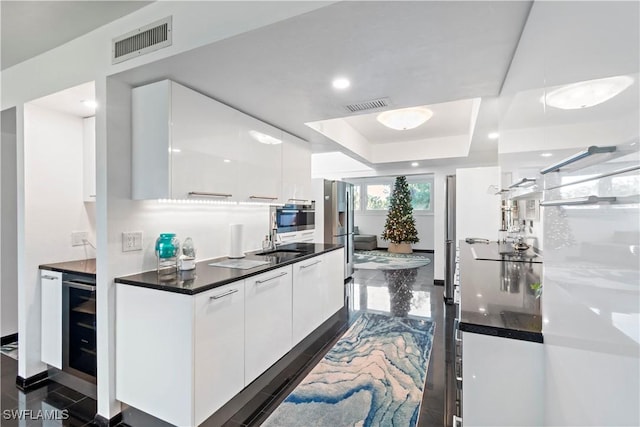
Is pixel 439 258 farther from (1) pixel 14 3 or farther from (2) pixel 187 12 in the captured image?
(1) pixel 14 3

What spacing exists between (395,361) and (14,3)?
3664 millimetres

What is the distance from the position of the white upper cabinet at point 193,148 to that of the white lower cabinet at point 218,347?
29.0 inches

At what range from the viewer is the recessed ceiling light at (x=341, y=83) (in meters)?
2.01

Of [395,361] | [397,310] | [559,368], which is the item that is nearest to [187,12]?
[559,368]

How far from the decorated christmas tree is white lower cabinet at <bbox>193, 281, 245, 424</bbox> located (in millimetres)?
8161

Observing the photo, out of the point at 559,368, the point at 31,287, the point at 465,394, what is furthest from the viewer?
the point at 31,287

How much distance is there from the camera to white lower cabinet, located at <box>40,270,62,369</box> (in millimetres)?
2273

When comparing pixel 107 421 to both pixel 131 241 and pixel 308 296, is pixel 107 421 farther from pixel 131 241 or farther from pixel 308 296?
pixel 308 296

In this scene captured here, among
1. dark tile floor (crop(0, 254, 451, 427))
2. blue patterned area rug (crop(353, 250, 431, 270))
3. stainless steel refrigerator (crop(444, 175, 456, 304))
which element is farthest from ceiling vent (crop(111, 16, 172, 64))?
blue patterned area rug (crop(353, 250, 431, 270))

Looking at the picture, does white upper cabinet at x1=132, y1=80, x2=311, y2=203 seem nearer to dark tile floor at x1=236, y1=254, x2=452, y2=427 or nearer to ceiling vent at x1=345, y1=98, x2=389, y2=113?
ceiling vent at x1=345, y1=98, x2=389, y2=113

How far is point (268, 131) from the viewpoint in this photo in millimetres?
2928

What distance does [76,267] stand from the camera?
7.58 ft

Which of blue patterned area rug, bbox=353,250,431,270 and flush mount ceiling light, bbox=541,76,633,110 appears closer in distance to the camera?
flush mount ceiling light, bbox=541,76,633,110

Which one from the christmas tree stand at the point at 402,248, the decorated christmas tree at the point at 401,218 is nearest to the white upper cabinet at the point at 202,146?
the decorated christmas tree at the point at 401,218
